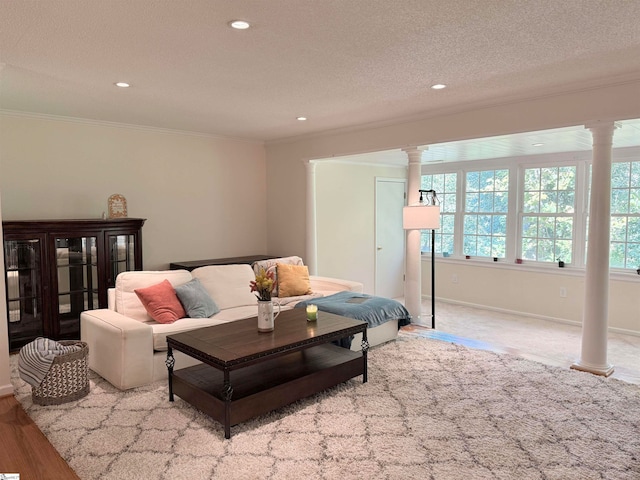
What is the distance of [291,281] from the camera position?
5090 millimetres

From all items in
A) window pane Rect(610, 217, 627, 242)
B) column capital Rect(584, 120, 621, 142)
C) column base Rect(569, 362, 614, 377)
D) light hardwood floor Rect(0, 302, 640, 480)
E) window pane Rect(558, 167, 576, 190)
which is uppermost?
column capital Rect(584, 120, 621, 142)

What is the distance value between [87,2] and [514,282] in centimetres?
618

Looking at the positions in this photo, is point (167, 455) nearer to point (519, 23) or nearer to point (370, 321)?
point (370, 321)

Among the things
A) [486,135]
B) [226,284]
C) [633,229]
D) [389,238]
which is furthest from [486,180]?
[226,284]

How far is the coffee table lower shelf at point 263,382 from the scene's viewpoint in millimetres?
2867

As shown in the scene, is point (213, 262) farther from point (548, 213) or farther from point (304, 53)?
point (548, 213)

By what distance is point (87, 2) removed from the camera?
7.20 ft

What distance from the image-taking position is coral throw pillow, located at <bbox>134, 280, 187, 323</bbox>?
12.9 ft

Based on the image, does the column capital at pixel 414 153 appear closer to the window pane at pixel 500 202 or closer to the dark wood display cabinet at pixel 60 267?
the window pane at pixel 500 202

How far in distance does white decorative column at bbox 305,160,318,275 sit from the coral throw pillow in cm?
234

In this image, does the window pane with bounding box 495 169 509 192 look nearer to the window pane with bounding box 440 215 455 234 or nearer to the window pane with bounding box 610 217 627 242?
the window pane with bounding box 440 215 455 234

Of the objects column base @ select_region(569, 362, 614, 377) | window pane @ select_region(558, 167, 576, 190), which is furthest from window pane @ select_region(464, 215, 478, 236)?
column base @ select_region(569, 362, 614, 377)

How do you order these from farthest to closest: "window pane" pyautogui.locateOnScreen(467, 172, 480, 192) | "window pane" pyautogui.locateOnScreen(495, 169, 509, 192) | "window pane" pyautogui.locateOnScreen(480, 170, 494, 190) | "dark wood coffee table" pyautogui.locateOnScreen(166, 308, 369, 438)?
1. "window pane" pyautogui.locateOnScreen(467, 172, 480, 192)
2. "window pane" pyautogui.locateOnScreen(480, 170, 494, 190)
3. "window pane" pyautogui.locateOnScreen(495, 169, 509, 192)
4. "dark wood coffee table" pyautogui.locateOnScreen(166, 308, 369, 438)

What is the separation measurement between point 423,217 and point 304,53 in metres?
2.63
